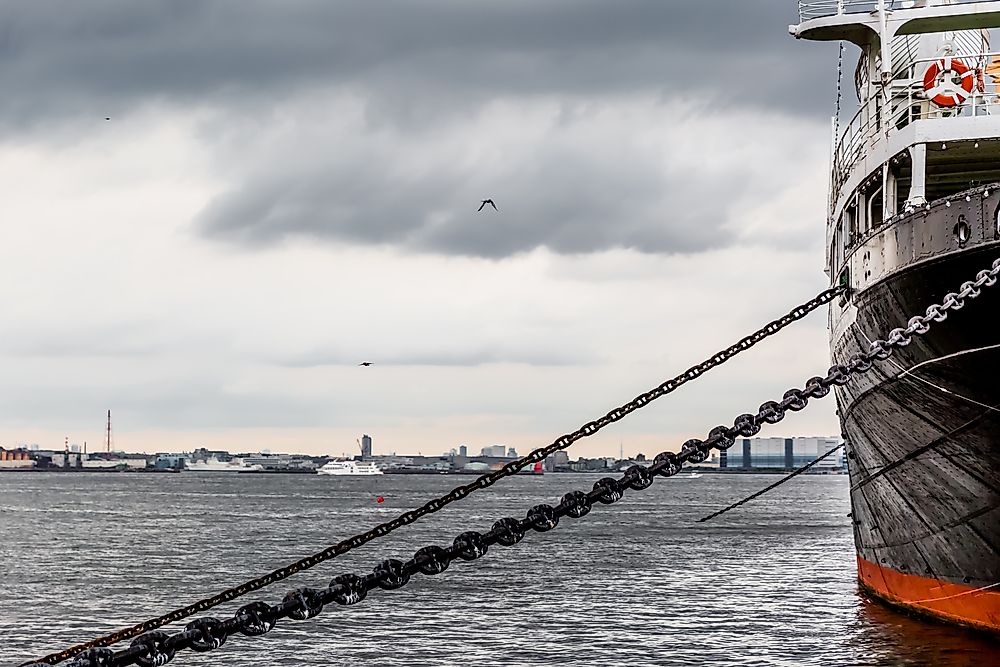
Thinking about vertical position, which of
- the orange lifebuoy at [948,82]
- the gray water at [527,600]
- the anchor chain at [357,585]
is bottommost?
the gray water at [527,600]

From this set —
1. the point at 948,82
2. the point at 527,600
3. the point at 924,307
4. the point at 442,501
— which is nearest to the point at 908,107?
the point at 948,82

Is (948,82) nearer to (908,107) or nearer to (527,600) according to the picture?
(908,107)

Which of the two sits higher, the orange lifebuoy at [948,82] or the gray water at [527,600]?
the orange lifebuoy at [948,82]

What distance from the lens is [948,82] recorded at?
21.1 m

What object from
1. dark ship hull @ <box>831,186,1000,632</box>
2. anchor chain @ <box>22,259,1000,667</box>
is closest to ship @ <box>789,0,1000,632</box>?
dark ship hull @ <box>831,186,1000,632</box>

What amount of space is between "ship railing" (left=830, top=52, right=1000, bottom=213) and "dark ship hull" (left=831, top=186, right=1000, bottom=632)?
273 cm

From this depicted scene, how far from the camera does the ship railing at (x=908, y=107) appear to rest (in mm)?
21141

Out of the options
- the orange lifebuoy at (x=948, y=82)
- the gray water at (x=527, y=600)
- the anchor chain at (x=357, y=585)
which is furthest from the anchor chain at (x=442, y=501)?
the gray water at (x=527, y=600)

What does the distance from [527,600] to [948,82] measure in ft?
70.3

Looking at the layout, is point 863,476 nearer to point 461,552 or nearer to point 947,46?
point 947,46

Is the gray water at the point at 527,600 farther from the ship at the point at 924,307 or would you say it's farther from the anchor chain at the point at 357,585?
the anchor chain at the point at 357,585

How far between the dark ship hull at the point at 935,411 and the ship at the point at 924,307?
0.9 inches

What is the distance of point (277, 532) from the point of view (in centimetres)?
7431

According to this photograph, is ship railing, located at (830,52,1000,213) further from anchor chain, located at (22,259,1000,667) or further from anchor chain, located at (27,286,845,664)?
anchor chain, located at (22,259,1000,667)
